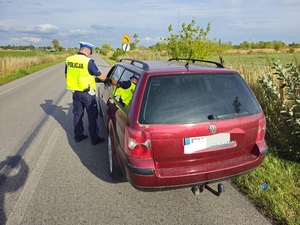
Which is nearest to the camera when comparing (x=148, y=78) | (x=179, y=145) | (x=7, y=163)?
(x=179, y=145)

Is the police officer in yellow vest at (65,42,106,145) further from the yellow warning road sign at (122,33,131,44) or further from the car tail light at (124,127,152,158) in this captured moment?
the yellow warning road sign at (122,33,131,44)

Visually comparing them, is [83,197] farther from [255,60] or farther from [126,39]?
[126,39]

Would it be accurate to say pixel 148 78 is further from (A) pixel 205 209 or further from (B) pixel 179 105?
(A) pixel 205 209

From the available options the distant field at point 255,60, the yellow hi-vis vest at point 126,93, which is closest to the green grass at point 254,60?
the distant field at point 255,60

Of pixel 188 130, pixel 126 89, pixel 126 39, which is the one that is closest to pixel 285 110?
pixel 188 130

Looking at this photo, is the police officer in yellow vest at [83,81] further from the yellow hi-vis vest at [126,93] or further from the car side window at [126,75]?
the yellow hi-vis vest at [126,93]

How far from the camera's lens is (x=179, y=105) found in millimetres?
2533

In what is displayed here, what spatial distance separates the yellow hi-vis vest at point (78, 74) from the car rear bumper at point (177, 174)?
2.37m

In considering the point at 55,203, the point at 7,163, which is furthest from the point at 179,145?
the point at 7,163

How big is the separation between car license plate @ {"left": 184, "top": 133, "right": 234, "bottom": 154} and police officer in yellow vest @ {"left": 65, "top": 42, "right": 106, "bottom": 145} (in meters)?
2.65

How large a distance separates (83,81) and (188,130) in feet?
9.10

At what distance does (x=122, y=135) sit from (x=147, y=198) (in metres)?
0.92

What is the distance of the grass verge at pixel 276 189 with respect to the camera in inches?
104

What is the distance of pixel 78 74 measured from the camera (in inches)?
181
